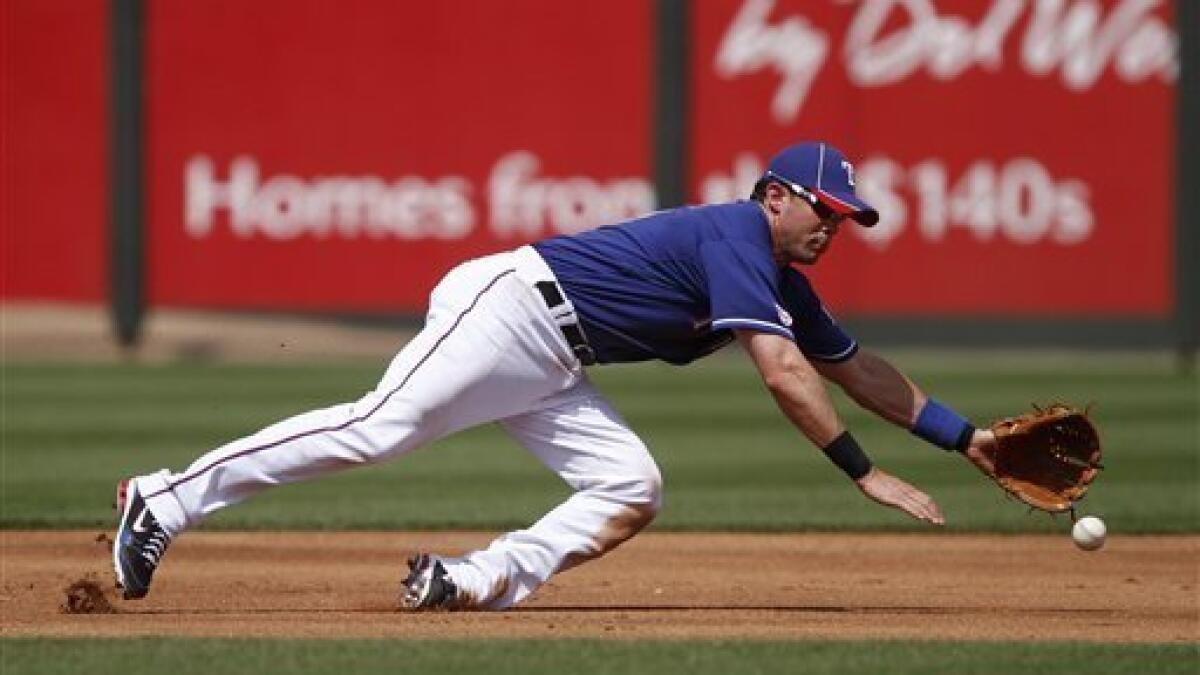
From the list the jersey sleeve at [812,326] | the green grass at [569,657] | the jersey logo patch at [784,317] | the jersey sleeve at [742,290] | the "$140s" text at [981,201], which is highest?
the jersey sleeve at [742,290]

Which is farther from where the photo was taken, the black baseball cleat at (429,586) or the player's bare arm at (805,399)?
the black baseball cleat at (429,586)

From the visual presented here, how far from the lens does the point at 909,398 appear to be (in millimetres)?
7203

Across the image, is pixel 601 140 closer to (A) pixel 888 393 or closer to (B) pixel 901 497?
(A) pixel 888 393

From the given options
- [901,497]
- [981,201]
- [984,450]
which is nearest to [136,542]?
[901,497]

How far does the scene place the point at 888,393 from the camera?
7.24 metres

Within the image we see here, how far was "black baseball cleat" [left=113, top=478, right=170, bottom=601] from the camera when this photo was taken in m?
6.75

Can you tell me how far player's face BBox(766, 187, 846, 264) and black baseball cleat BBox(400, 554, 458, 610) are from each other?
1.24m

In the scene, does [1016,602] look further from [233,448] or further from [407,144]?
[407,144]

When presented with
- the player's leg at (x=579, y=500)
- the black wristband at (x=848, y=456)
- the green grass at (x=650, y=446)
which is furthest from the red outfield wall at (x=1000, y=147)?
the black wristband at (x=848, y=456)

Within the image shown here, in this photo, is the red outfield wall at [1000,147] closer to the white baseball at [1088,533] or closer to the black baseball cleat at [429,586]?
the white baseball at [1088,533]

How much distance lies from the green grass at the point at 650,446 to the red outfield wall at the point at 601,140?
167cm

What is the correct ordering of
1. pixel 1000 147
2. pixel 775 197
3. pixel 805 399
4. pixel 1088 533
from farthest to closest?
pixel 1000 147 → pixel 1088 533 → pixel 775 197 → pixel 805 399

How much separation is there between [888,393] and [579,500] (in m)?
0.93

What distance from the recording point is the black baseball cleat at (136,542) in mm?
6746
